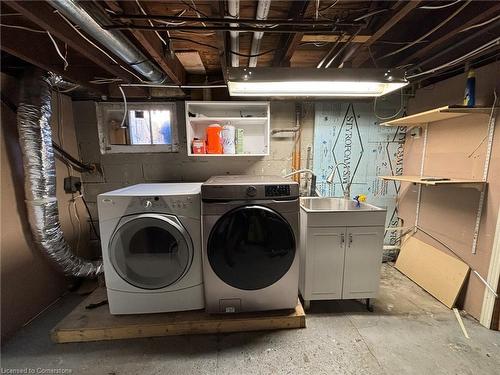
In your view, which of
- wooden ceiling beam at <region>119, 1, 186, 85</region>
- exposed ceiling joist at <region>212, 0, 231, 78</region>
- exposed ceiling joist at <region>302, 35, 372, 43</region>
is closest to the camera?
exposed ceiling joist at <region>212, 0, 231, 78</region>

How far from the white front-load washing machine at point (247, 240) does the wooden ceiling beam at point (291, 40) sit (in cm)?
96

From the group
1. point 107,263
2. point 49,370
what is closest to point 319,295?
point 107,263

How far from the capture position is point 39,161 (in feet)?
5.78

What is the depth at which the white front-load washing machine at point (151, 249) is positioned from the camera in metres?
1.57

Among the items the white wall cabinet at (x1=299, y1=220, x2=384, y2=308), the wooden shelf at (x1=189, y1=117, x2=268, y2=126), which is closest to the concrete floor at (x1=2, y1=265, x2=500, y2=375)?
the white wall cabinet at (x1=299, y1=220, x2=384, y2=308)

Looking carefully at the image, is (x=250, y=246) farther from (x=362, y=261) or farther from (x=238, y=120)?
(x=238, y=120)

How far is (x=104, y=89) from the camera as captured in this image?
2.34 m

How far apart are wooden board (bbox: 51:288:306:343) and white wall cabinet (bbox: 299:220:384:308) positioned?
→ 0.32 meters

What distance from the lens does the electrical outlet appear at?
7.47 ft

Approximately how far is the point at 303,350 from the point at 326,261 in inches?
26.5

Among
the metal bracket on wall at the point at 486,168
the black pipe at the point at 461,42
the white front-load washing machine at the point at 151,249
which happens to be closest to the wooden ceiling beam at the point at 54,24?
the white front-load washing machine at the point at 151,249

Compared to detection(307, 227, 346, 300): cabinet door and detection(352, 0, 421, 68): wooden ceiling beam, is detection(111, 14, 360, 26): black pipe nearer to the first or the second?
detection(352, 0, 421, 68): wooden ceiling beam

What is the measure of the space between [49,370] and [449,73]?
4002 millimetres

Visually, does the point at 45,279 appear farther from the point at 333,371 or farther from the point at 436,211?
the point at 436,211
